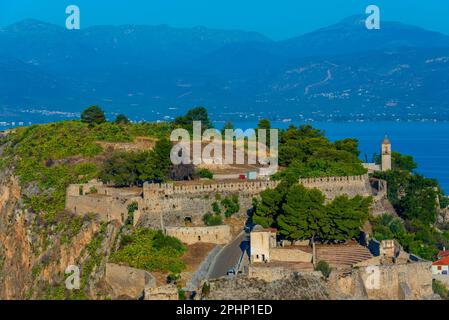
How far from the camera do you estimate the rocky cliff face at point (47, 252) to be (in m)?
40.7

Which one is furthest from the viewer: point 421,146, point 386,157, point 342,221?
point 421,146

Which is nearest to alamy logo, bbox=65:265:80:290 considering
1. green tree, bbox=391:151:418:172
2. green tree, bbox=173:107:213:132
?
green tree, bbox=173:107:213:132

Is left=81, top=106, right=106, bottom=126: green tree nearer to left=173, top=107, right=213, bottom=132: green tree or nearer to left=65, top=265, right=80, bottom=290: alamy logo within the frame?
left=173, top=107, right=213, bottom=132: green tree

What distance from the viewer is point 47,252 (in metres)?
45.2

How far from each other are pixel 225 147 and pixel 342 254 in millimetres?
20255

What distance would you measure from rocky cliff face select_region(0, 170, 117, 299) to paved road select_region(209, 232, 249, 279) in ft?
15.2

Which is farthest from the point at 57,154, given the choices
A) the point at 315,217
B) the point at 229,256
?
the point at 315,217

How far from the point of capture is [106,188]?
1838 inches

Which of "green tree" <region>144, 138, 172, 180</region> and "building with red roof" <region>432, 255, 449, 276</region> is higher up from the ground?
"green tree" <region>144, 138, 172, 180</region>

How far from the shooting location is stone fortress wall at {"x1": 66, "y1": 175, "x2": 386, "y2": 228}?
139ft

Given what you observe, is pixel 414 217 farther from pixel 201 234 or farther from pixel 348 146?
pixel 201 234

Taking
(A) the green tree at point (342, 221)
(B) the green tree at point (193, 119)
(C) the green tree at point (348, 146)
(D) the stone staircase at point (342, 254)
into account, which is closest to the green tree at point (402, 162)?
(C) the green tree at point (348, 146)
